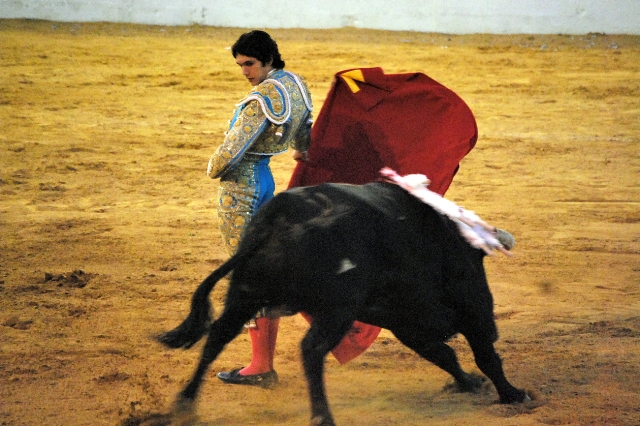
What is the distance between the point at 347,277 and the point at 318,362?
0.31 metres

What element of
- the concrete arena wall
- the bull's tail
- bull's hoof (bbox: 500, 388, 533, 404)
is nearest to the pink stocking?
the bull's tail

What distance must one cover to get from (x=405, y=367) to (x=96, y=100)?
6.47m

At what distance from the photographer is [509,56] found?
1198cm

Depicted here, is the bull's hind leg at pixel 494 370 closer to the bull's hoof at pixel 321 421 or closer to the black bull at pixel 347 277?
the black bull at pixel 347 277

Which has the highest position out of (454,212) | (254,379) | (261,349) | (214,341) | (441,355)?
(454,212)

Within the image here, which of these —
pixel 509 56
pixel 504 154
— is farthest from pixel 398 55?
pixel 504 154

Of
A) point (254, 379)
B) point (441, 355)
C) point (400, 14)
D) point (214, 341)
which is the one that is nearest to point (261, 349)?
point (254, 379)

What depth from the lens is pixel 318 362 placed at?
3000mm

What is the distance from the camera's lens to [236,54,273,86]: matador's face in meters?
3.60

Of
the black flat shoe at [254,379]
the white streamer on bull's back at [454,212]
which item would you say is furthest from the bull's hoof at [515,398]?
the black flat shoe at [254,379]

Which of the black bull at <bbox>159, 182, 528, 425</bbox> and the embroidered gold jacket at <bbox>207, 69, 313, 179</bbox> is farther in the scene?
the embroidered gold jacket at <bbox>207, 69, 313, 179</bbox>

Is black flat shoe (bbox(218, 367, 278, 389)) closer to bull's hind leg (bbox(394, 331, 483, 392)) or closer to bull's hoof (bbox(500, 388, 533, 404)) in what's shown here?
bull's hind leg (bbox(394, 331, 483, 392))

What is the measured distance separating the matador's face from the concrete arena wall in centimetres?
973

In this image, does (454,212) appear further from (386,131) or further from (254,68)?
(254,68)
